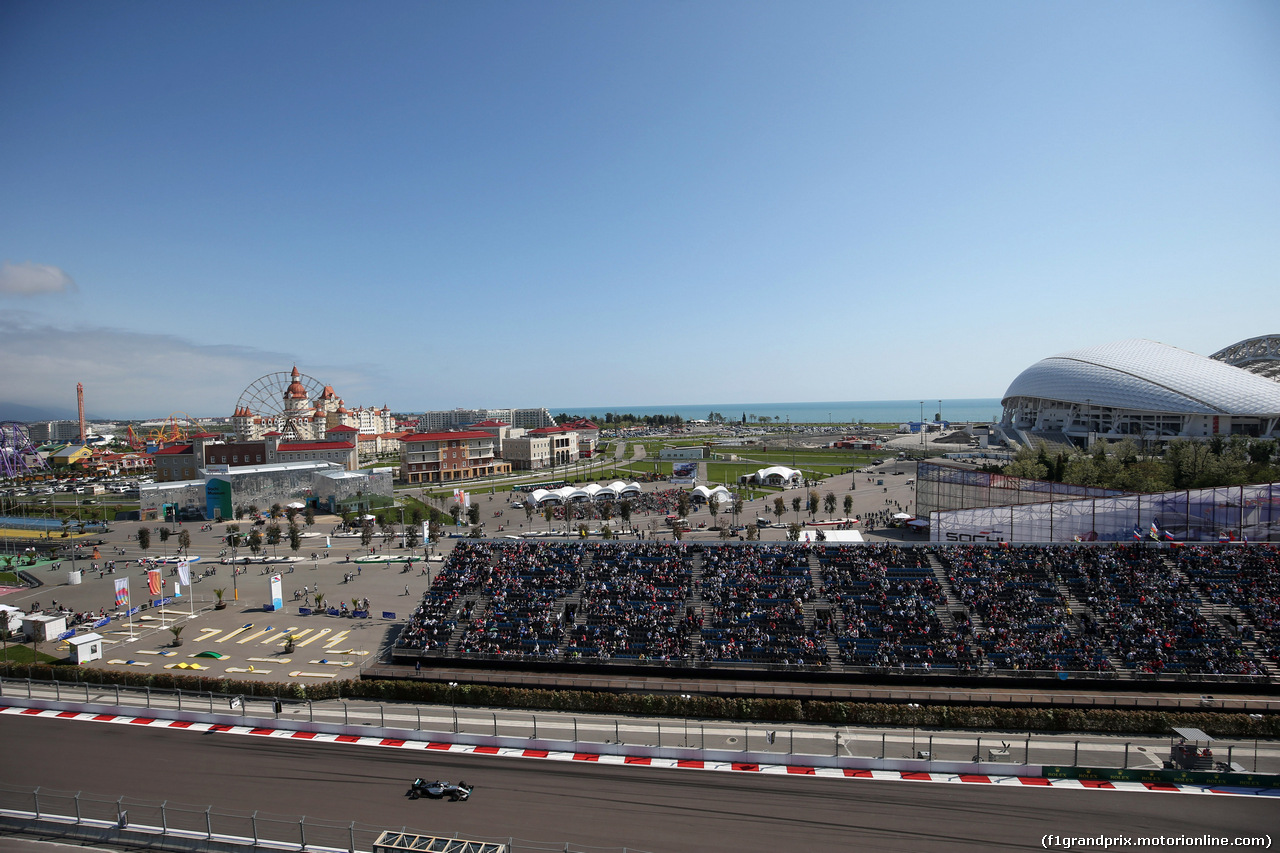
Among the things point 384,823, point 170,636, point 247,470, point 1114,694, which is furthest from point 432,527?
point 1114,694

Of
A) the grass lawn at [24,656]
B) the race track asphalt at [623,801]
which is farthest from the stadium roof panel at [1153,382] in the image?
the grass lawn at [24,656]

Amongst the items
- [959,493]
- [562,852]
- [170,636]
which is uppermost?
[959,493]

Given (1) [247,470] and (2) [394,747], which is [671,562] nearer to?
(2) [394,747]

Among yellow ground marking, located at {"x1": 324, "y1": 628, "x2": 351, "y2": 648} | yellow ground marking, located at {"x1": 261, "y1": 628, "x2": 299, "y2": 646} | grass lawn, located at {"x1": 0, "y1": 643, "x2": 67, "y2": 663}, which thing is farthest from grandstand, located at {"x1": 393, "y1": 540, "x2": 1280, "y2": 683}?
grass lawn, located at {"x1": 0, "y1": 643, "x2": 67, "y2": 663}

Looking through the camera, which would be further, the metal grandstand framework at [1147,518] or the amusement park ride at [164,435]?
the amusement park ride at [164,435]

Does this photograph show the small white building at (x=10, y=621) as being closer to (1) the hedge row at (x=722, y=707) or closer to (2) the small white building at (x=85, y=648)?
(2) the small white building at (x=85, y=648)

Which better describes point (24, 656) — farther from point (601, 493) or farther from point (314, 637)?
point (601, 493)

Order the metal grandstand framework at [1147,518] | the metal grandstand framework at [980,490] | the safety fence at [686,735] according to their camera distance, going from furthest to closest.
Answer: the metal grandstand framework at [980,490], the metal grandstand framework at [1147,518], the safety fence at [686,735]
